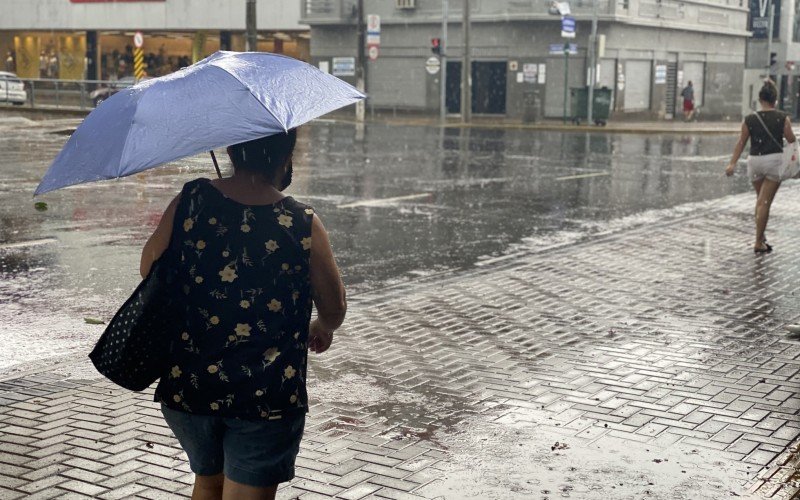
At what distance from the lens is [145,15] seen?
62.8 m

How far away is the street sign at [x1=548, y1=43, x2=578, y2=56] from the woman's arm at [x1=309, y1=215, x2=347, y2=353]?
4073 centimetres

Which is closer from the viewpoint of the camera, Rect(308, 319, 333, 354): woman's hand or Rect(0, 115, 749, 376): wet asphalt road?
Rect(308, 319, 333, 354): woman's hand

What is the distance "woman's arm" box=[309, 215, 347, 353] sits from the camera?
3.46 metres

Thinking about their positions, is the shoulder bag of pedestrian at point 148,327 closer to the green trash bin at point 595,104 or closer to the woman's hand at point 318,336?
the woman's hand at point 318,336

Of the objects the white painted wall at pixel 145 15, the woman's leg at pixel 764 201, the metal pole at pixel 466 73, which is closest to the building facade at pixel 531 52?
the metal pole at pixel 466 73

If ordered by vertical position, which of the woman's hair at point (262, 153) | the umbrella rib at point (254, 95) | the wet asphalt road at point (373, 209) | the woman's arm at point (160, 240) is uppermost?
the umbrella rib at point (254, 95)

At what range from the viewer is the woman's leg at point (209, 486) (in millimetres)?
3520

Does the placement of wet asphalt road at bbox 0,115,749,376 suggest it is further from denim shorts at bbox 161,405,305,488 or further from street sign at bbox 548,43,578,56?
street sign at bbox 548,43,578,56

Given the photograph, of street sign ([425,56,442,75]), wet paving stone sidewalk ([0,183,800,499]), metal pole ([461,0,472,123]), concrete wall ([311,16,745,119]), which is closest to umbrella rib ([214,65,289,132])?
wet paving stone sidewalk ([0,183,800,499])

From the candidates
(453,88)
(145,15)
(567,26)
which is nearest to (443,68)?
(453,88)

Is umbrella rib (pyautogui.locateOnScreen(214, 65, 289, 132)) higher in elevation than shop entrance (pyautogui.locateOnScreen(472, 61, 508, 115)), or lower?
higher

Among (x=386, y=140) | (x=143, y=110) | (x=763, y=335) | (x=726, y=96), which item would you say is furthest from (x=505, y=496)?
(x=726, y=96)

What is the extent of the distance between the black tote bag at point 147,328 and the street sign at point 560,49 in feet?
135

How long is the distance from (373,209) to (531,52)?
107 ft
